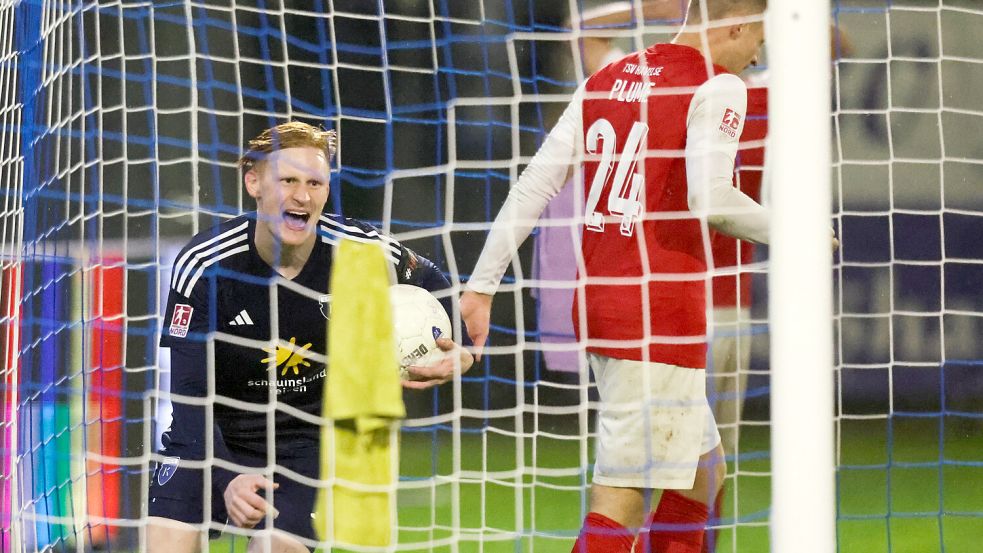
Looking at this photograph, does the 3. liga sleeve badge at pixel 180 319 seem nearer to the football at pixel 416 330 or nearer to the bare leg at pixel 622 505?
the football at pixel 416 330

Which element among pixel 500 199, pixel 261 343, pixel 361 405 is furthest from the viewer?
pixel 500 199

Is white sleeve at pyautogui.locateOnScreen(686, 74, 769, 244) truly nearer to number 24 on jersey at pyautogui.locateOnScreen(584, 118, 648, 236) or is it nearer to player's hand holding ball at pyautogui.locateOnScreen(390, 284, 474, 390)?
number 24 on jersey at pyautogui.locateOnScreen(584, 118, 648, 236)

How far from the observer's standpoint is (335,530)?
2664 mm

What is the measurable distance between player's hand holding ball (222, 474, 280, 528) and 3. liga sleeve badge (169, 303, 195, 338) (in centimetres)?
36

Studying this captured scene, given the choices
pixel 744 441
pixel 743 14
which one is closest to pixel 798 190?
pixel 743 14

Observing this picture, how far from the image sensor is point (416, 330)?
2645 millimetres

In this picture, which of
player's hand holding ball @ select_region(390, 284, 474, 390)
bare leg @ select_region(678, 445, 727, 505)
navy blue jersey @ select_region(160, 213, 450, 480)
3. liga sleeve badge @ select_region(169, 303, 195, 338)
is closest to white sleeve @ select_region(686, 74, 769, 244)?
bare leg @ select_region(678, 445, 727, 505)

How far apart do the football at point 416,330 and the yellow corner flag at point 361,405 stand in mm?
45

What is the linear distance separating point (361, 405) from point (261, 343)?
1.00 ft

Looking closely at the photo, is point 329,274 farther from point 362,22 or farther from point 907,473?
point 907,473

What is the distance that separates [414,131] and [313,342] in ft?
9.21

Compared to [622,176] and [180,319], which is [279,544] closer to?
[180,319]

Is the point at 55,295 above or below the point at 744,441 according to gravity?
above

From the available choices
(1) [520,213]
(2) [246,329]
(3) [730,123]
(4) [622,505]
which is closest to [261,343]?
(2) [246,329]
